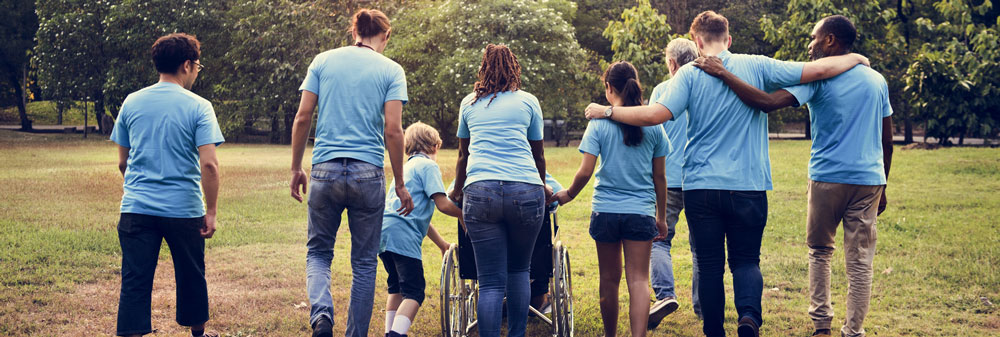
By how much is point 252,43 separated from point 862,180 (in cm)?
2904

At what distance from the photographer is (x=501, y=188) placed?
13.3ft

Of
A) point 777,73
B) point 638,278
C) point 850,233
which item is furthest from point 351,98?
point 850,233

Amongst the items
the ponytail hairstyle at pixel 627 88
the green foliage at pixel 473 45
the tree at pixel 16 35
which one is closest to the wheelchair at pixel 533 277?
the ponytail hairstyle at pixel 627 88

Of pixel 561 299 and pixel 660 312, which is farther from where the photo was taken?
pixel 660 312

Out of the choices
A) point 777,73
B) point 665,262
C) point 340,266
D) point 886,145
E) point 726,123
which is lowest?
point 340,266

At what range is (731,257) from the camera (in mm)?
4098

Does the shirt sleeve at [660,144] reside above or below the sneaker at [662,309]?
above

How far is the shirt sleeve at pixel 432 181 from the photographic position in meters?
4.61

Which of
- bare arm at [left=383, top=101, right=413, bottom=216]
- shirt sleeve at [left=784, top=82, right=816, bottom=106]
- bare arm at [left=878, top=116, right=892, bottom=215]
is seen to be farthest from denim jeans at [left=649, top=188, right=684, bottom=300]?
bare arm at [left=383, top=101, right=413, bottom=216]

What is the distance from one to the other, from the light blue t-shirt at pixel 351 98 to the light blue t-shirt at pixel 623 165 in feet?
3.51

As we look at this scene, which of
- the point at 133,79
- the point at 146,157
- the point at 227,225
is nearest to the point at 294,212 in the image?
the point at 227,225

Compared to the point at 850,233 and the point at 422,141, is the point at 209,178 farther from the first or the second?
the point at 850,233

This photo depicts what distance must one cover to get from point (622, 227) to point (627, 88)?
2.40 ft

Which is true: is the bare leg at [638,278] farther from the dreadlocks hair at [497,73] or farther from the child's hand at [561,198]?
the dreadlocks hair at [497,73]
